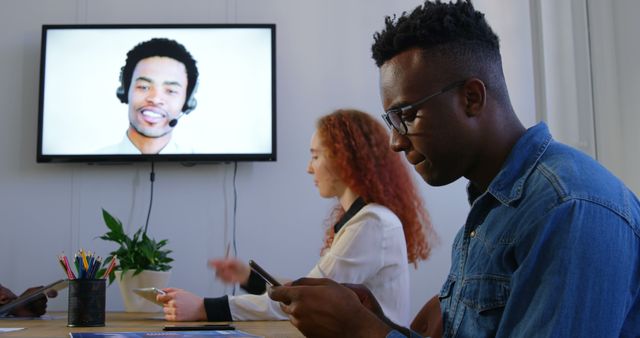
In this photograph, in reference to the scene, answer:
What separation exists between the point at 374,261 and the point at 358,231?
0.31 feet

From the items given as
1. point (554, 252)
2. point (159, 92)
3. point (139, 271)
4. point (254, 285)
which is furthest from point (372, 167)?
point (554, 252)

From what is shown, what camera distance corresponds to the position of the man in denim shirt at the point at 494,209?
33.7 inches

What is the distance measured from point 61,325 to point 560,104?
6.80 ft

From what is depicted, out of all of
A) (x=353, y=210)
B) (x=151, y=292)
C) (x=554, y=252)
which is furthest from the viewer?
(x=353, y=210)

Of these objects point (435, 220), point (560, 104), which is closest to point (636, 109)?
point (560, 104)

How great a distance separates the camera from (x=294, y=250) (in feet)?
10.7

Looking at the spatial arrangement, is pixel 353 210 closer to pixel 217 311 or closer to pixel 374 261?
pixel 374 261

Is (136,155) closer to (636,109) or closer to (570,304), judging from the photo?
(636,109)

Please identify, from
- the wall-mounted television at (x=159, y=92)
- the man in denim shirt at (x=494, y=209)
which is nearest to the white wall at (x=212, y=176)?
the wall-mounted television at (x=159, y=92)

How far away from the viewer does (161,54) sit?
10.7 ft

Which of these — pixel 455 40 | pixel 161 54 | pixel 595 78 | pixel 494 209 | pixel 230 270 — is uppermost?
pixel 161 54

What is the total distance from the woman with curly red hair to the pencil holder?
191 mm

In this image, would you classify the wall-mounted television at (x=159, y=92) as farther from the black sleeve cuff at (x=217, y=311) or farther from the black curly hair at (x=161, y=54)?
the black sleeve cuff at (x=217, y=311)

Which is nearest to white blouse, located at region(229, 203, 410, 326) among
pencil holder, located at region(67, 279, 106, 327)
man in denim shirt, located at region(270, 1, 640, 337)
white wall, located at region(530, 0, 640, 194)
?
pencil holder, located at region(67, 279, 106, 327)
